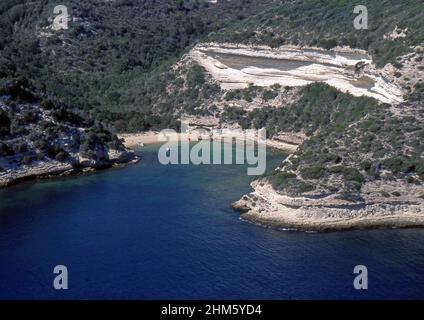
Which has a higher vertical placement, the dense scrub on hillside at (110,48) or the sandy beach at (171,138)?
the dense scrub on hillside at (110,48)

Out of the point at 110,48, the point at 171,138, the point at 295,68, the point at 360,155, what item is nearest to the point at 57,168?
the point at 171,138

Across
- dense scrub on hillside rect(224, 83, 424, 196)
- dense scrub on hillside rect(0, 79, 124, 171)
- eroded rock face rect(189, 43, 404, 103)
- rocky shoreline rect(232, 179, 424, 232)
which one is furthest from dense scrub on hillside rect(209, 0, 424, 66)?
dense scrub on hillside rect(0, 79, 124, 171)

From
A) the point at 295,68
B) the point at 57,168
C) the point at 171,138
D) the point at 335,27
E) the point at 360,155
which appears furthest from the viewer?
the point at 295,68

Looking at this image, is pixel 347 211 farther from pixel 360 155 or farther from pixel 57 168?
pixel 57 168

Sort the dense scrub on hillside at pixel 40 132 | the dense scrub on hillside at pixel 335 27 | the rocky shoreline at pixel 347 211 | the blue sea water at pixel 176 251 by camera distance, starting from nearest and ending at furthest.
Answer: the blue sea water at pixel 176 251 < the rocky shoreline at pixel 347 211 < the dense scrub on hillside at pixel 40 132 < the dense scrub on hillside at pixel 335 27

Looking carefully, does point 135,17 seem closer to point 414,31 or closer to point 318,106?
point 318,106

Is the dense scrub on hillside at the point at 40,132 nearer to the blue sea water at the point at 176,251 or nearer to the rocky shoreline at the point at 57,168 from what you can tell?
the rocky shoreline at the point at 57,168

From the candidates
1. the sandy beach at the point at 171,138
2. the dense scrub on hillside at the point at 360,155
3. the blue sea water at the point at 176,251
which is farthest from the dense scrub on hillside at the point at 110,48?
the dense scrub on hillside at the point at 360,155
